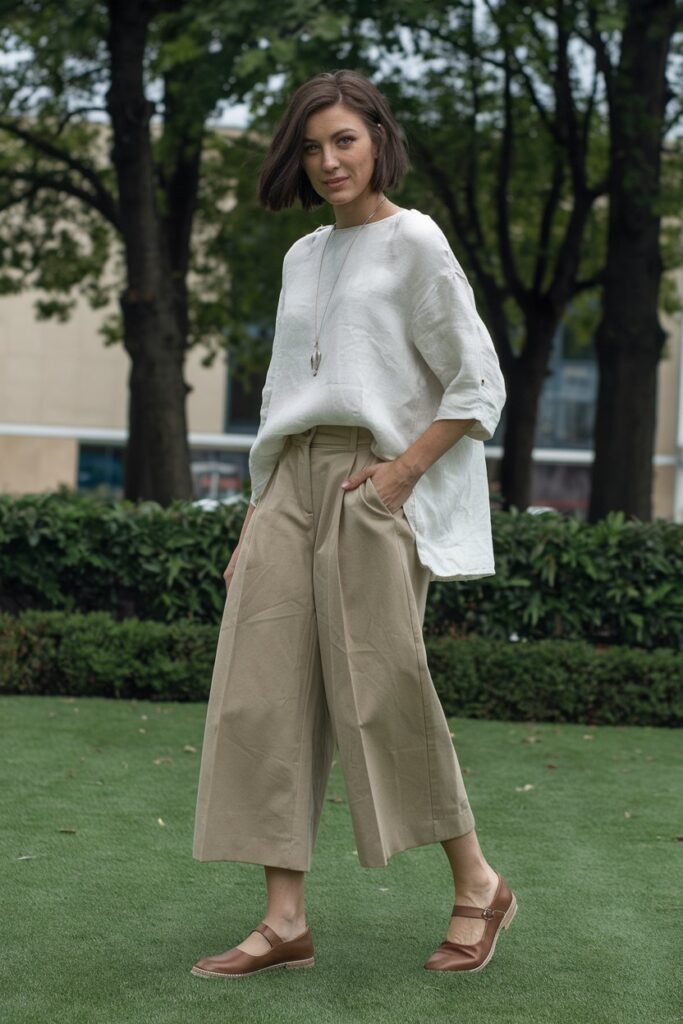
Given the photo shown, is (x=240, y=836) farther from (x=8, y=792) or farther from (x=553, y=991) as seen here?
(x=8, y=792)


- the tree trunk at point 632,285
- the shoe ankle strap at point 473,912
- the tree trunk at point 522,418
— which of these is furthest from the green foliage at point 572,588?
the tree trunk at point 522,418

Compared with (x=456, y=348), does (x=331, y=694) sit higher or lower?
lower

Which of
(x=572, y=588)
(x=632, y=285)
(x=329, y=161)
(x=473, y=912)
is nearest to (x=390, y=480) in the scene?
(x=329, y=161)

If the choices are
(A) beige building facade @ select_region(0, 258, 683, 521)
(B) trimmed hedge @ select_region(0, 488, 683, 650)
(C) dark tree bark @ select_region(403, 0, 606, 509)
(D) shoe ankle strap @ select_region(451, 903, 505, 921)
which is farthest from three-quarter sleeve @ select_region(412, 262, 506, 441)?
(A) beige building facade @ select_region(0, 258, 683, 521)

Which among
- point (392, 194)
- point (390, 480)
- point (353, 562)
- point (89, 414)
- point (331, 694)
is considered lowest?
point (331, 694)

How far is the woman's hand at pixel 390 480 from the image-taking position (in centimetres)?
328

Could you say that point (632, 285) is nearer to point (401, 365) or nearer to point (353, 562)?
point (401, 365)

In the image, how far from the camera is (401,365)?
11.0 ft

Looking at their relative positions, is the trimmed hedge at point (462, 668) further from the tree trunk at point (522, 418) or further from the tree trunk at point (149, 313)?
the tree trunk at point (522, 418)

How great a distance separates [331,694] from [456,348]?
2.91ft

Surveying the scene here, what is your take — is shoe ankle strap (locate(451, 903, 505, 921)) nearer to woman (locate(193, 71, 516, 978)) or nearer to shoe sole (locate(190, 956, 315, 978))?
woman (locate(193, 71, 516, 978))

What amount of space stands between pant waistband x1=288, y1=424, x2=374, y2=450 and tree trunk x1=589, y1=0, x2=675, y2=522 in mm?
10821

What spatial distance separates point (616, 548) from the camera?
27.6ft

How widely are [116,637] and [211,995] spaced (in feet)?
16.7
